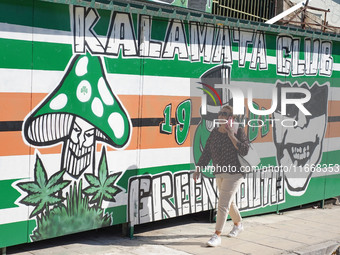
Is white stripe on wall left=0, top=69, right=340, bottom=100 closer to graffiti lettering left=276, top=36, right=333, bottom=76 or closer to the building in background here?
graffiti lettering left=276, top=36, right=333, bottom=76

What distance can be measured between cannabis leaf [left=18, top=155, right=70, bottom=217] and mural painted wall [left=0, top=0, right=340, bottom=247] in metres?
0.01

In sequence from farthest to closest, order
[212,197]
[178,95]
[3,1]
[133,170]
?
[212,197], [178,95], [133,170], [3,1]

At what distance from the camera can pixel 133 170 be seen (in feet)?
25.3

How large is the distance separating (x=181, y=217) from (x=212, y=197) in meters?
0.65

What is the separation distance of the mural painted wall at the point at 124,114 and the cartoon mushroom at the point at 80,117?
0.04 feet

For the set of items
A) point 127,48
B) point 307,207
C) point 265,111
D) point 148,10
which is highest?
point 148,10

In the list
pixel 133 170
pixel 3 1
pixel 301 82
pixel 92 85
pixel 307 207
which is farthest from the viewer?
pixel 307 207

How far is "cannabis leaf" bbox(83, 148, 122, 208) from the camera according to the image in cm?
725

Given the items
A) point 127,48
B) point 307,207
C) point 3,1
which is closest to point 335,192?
point 307,207

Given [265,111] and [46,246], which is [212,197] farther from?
[46,246]

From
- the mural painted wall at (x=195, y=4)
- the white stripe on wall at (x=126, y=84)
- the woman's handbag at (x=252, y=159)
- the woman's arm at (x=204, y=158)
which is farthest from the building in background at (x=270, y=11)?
the woman's arm at (x=204, y=158)

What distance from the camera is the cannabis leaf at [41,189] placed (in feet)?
21.6

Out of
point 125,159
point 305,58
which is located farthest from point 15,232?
point 305,58

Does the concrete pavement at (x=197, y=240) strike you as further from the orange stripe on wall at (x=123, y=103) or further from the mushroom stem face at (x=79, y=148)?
the orange stripe on wall at (x=123, y=103)
